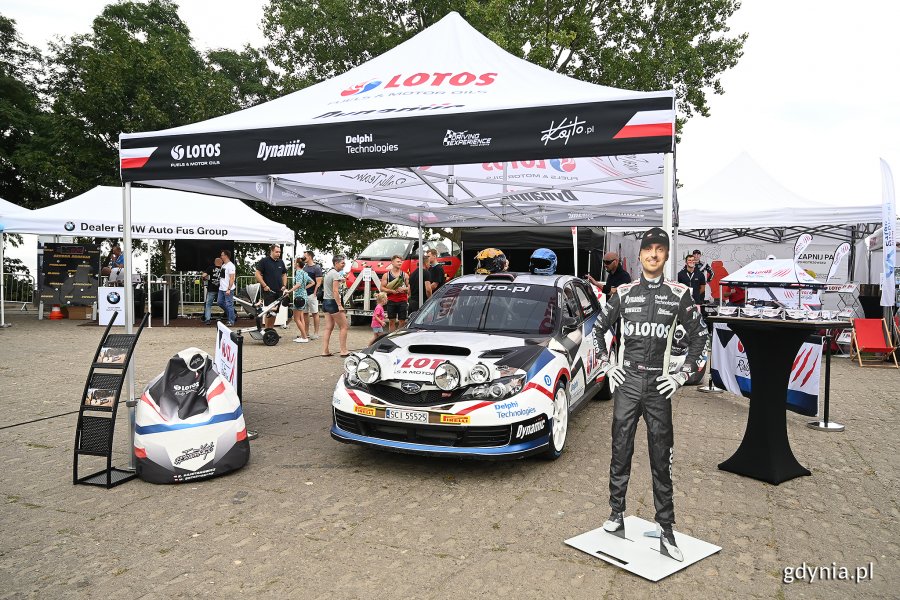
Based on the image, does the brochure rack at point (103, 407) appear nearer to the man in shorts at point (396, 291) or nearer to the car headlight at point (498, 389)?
the car headlight at point (498, 389)

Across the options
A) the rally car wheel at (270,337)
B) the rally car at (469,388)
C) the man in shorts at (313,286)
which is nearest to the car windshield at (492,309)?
the rally car at (469,388)

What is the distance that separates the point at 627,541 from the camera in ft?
12.0

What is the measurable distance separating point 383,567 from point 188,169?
3880 mm

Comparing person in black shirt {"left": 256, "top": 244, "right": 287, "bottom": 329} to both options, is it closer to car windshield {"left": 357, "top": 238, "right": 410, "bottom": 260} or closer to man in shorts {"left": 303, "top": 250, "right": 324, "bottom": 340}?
man in shorts {"left": 303, "top": 250, "right": 324, "bottom": 340}

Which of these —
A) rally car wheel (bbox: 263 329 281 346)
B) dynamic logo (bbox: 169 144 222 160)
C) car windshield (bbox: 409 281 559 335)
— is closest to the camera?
dynamic logo (bbox: 169 144 222 160)

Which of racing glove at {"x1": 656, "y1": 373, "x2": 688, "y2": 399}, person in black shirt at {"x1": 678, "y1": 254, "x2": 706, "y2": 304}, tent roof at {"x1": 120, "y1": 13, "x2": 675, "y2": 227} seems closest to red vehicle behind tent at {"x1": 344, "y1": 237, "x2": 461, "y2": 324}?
person in black shirt at {"x1": 678, "y1": 254, "x2": 706, "y2": 304}

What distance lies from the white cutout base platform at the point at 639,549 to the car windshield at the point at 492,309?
2172 mm

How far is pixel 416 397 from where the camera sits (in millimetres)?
4730

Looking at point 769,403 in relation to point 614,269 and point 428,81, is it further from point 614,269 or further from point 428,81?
point 614,269

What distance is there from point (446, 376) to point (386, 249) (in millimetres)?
12189

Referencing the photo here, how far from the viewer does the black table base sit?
4746 mm

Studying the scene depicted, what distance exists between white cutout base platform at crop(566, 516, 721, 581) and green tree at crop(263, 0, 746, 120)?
663 inches

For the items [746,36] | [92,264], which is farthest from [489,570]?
[746,36]

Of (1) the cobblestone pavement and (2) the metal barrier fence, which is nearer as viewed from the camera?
(1) the cobblestone pavement
